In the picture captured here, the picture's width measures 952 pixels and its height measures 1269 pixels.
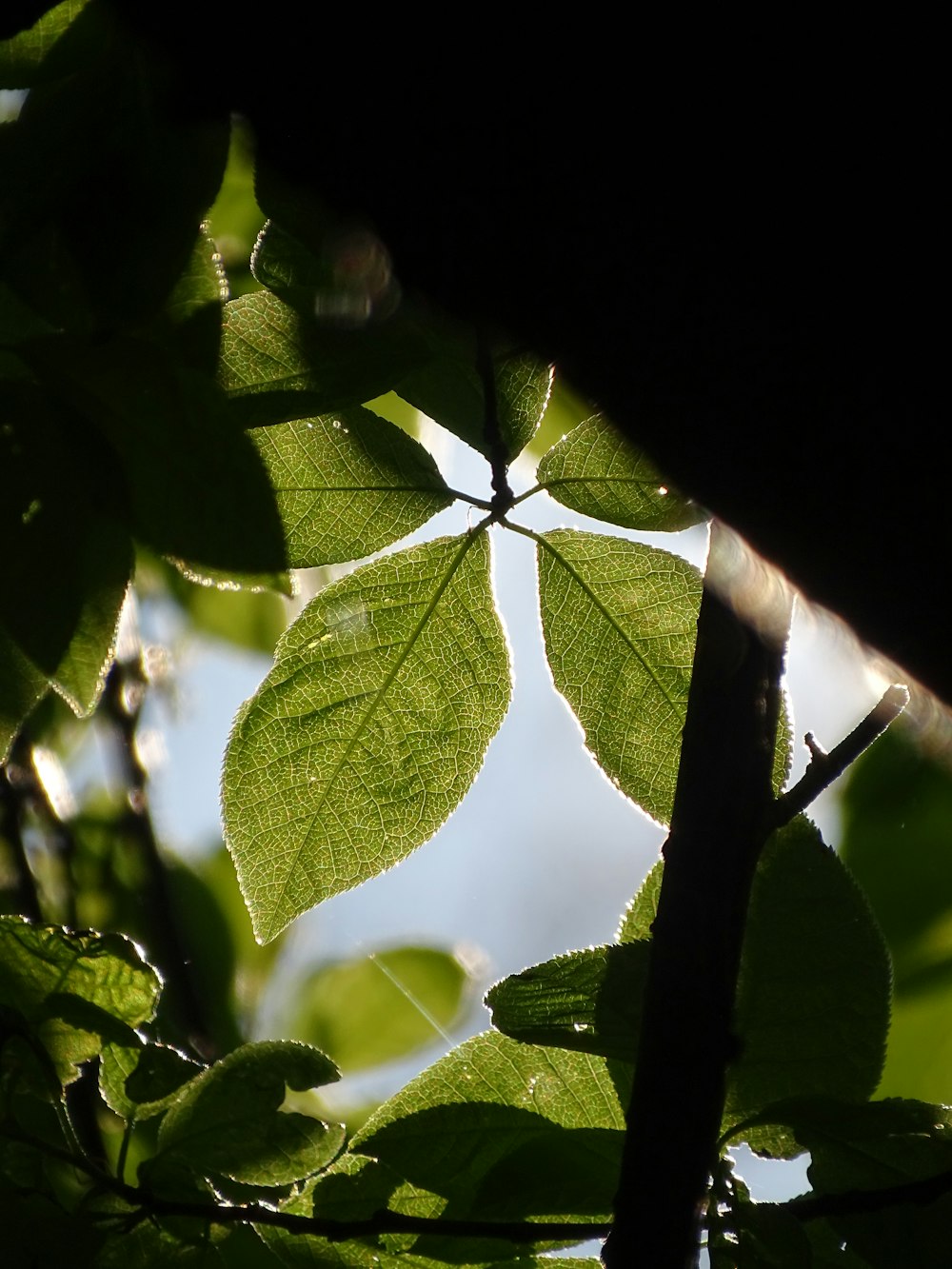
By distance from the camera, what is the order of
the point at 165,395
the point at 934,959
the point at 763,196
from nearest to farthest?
the point at 763,196
the point at 165,395
the point at 934,959

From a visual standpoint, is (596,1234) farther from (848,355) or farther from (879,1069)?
(848,355)

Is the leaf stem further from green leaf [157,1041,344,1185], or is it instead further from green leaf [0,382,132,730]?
green leaf [157,1041,344,1185]

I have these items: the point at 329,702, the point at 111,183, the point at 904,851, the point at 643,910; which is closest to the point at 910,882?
the point at 904,851


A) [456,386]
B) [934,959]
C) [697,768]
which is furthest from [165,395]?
[934,959]

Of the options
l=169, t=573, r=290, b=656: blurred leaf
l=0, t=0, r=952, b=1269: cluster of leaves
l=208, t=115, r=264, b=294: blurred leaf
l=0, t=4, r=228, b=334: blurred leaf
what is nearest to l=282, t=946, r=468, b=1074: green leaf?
l=169, t=573, r=290, b=656: blurred leaf

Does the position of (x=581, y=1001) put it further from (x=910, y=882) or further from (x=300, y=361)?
(x=910, y=882)

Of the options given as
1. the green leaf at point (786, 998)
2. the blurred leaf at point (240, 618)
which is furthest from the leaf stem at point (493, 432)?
the blurred leaf at point (240, 618)
